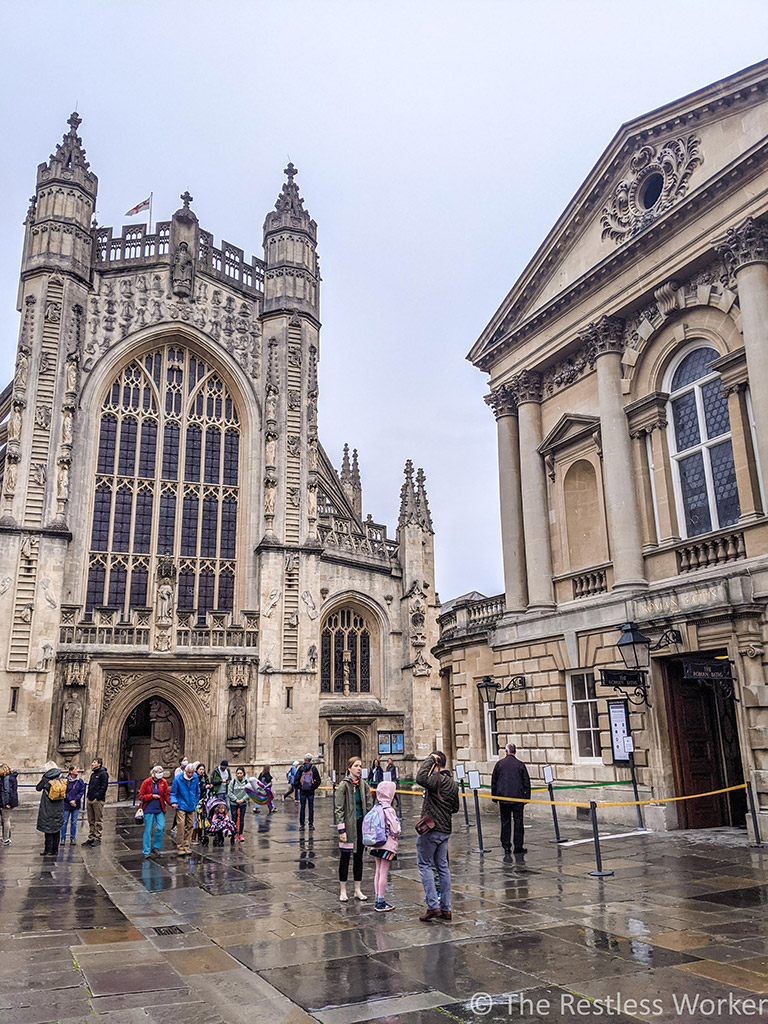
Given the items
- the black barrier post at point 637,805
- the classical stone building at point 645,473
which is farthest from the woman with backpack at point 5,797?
the black barrier post at point 637,805

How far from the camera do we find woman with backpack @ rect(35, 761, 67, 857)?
527 inches

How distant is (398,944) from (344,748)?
25.3 metres

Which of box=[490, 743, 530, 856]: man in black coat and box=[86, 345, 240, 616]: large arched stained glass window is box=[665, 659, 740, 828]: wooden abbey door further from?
box=[86, 345, 240, 616]: large arched stained glass window

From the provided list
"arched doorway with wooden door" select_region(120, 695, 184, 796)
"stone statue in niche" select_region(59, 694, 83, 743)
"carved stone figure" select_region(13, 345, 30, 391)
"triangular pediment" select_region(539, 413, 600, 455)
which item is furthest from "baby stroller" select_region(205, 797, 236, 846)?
"carved stone figure" select_region(13, 345, 30, 391)

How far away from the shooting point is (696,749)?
14.2 m

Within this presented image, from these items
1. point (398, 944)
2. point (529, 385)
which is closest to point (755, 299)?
point (529, 385)

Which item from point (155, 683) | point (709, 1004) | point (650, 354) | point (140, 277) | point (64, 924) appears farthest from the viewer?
point (140, 277)

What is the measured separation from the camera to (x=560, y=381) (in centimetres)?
1927

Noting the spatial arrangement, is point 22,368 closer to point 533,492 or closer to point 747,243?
point 533,492

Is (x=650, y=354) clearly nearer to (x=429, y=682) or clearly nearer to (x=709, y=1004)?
(x=709, y=1004)

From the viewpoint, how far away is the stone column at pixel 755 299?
1349 centimetres

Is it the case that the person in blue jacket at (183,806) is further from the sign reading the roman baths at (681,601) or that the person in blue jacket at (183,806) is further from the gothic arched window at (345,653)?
the gothic arched window at (345,653)

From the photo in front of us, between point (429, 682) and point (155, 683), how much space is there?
35.5ft

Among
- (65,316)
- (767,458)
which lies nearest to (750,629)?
(767,458)
